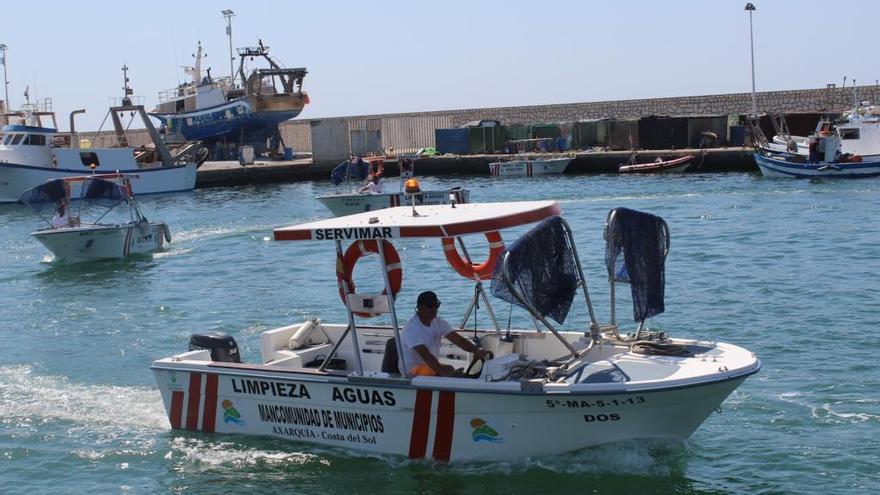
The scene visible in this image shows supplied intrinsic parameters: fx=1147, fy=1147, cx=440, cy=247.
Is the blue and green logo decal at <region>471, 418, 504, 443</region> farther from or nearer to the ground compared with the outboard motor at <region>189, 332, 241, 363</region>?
nearer to the ground

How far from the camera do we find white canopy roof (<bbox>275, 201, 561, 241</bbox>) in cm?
1037

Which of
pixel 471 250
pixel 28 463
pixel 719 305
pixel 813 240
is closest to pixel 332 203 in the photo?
pixel 471 250

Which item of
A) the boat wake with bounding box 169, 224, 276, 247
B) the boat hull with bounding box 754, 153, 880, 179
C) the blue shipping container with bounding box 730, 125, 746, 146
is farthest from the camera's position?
the blue shipping container with bounding box 730, 125, 746, 146

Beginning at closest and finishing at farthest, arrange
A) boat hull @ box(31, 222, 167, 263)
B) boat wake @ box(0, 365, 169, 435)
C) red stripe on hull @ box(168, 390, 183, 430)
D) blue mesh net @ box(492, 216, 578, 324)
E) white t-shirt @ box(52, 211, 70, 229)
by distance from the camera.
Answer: blue mesh net @ box(492, 216, 578, 324)
red stripe on hull @ box(168, 390, 183, 430)
boat wake @ box(0, 365, 169, 435)
boat hull @ box(31, 222, 167, 263)
white t-shirt @ box(52, 211, 70, 229)

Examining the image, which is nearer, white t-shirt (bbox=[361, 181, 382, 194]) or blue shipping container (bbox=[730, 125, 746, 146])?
white t-shirt (bbox=[361, 181, 382, 194])

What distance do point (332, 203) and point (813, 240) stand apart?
14854 millimetres

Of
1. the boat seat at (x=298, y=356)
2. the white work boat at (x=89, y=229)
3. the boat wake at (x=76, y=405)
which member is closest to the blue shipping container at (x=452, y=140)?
the white work boat at (x=89, y=229)

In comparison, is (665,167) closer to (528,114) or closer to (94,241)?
(528,114)

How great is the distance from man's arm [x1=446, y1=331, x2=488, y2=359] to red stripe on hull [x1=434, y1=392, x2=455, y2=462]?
688 mm

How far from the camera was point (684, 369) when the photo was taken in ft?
33.2

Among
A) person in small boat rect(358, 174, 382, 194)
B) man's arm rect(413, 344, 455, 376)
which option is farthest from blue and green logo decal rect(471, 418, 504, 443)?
person in small boat rect(358, 174, 382, 194)

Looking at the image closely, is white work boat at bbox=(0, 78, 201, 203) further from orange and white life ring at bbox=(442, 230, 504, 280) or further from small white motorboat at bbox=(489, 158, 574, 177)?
orange and white life ring at bbox=(442, 230, 504, 280)

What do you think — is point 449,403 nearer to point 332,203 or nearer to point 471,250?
point 471,250

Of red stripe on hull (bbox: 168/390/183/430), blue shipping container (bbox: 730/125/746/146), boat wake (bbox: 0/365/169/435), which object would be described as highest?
blue shipping container (bbox: 730/125/746/146)
